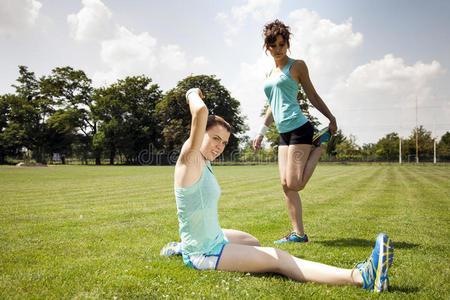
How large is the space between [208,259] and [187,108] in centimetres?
4160

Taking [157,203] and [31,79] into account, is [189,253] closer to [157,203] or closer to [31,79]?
[157,203]

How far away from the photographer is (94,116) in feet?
157

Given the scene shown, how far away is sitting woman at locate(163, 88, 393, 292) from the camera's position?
2258mm

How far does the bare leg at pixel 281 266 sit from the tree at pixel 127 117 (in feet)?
153

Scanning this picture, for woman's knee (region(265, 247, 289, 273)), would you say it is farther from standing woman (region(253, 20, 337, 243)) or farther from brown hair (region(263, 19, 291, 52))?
brown hair (region(263, 19, 291, 52))

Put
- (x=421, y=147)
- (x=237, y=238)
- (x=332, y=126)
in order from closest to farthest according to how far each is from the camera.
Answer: (x=237, y=238)
(x=332, y=126)
(x=421, y=147)

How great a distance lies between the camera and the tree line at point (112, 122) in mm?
44319

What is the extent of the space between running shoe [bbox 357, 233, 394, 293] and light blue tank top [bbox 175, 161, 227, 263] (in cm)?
130

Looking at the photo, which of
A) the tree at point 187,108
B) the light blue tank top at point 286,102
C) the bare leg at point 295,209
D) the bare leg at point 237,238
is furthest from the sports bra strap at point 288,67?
the tree at point 187,108

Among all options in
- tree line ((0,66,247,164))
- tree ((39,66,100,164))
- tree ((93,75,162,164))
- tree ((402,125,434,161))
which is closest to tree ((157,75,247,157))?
tree line ((0,66,247,164))

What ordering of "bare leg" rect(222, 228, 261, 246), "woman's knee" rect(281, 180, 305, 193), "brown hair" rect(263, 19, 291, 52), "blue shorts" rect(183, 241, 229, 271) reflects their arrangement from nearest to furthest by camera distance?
1. "blue shorts" rect(183, 241, 229, 271)
2. "bare leg" rect(222, 228, 261, 246)
3. "brown hair" rect(263, 19, 291, 52)
4. "woman's knee" rect(281, 180, 305, 193)

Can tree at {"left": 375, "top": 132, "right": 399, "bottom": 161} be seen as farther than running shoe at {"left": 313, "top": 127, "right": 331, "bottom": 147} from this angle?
Yes

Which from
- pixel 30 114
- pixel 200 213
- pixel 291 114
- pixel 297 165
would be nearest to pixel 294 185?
pixel 297 165

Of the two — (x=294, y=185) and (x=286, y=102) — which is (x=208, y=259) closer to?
(x=294, y=185)
